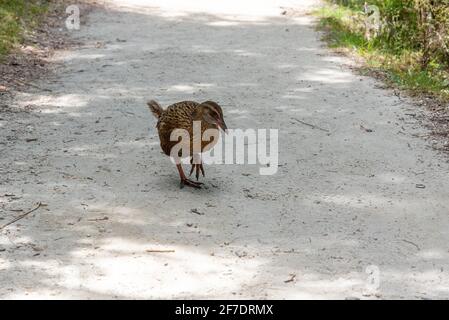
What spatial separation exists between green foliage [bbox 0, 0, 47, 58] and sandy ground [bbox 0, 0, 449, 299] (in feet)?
2.80

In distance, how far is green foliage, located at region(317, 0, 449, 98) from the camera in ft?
33.4

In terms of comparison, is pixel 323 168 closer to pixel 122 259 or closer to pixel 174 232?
pixel 174 232

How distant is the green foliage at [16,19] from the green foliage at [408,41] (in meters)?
5.16

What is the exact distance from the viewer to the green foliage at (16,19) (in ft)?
37.1

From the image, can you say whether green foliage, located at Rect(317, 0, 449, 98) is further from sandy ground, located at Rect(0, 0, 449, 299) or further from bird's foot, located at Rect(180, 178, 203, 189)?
bird's foot, located at Rect(180, 178, 203, 189)

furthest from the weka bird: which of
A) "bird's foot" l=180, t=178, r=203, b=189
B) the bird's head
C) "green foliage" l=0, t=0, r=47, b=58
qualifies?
"green foliage" l=0, t=0, r=47, b=58

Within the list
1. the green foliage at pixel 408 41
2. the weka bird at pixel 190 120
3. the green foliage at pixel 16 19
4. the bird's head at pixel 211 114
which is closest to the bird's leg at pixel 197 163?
the weka bird at pixel 190 120

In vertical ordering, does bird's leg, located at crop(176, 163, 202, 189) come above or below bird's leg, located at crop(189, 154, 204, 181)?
below

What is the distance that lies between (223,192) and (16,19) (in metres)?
7.34

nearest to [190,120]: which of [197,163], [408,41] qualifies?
[197,163]

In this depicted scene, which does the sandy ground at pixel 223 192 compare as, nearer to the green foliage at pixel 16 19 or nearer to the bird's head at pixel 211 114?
the bird's head at pixel 211 114

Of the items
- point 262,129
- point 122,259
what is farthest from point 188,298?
point 262,129

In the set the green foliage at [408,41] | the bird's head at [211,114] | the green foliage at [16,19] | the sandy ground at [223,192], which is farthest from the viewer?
the green foliage at [16,19]

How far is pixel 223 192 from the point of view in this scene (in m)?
6.61
